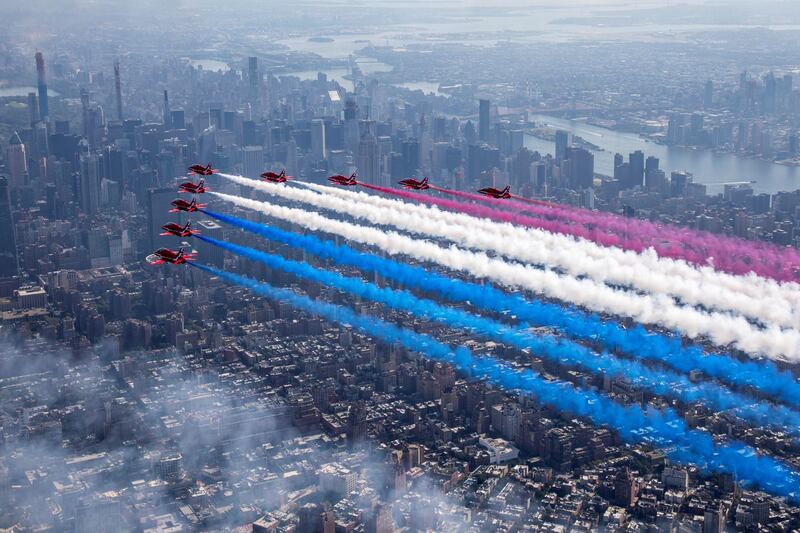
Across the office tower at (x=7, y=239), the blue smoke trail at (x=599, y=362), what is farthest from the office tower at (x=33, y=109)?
the blue smoke trail at (x=599, y=362)

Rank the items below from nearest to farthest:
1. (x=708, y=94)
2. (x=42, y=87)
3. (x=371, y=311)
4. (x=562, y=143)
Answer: (x=371, y=311) < (x=42, y=87) < (x=562, y=143) < (x=708, y=94)

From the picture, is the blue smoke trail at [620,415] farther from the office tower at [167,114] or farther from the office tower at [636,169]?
the office tower at [167,114]

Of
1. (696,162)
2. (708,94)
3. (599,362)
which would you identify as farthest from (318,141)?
(599,362)

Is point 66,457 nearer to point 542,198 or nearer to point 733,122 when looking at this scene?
point 542,198

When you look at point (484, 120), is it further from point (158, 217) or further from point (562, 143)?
point (158, 217)

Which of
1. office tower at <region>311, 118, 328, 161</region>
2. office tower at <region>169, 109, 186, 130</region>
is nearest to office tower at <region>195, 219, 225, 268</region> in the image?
office tower at <region>311, 118, 328, 161</region>
